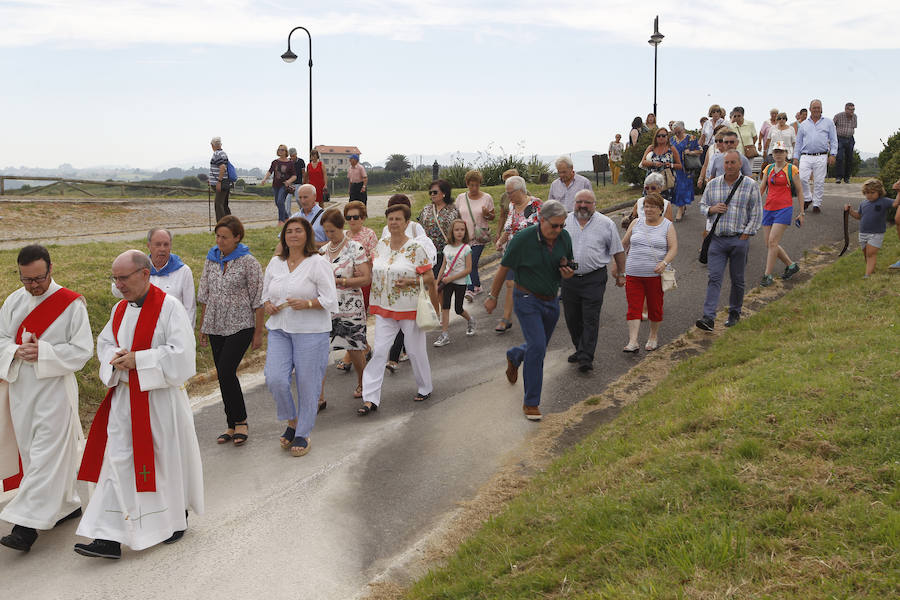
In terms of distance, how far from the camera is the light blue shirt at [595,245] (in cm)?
830

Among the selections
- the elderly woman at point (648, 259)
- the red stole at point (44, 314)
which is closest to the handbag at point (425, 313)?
the elderly woman at point (648, 259)

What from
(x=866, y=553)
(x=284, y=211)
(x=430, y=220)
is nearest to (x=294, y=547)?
(x=866, y=553)

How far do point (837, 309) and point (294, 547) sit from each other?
6377 mm

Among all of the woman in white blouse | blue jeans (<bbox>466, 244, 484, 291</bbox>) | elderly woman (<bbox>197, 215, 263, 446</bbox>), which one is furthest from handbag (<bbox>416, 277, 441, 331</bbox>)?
blue jeans (<bbox>466, 244, 484, 291</bbox>)

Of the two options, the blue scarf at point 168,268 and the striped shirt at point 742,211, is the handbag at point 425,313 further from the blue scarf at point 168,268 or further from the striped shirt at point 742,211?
the striped shirt at point 742,211

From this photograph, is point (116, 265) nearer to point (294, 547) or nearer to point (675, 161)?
point (294, 547)

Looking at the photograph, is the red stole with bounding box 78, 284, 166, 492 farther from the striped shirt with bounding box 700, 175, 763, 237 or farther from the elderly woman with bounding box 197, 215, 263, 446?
the striped shirt with bounding box 700, 175, 763, 237

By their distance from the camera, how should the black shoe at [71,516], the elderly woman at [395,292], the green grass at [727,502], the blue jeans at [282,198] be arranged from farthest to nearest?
1. the blue jeans at [282,198]
2. the elderly woman at [395,292]
3. the black shoe at [71,516]
4. the green grass at [727,502]

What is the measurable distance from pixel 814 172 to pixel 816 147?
50cm

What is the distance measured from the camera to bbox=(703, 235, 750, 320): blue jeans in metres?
9.32

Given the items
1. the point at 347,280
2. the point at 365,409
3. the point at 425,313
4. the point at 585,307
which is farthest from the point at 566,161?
the point at 365,409

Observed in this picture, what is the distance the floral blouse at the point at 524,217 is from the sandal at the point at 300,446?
156 inches

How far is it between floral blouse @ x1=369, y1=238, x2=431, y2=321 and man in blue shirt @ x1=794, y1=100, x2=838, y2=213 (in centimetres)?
1113

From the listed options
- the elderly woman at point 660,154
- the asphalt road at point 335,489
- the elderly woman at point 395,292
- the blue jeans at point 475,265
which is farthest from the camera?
the elderly woman at point 660,154
